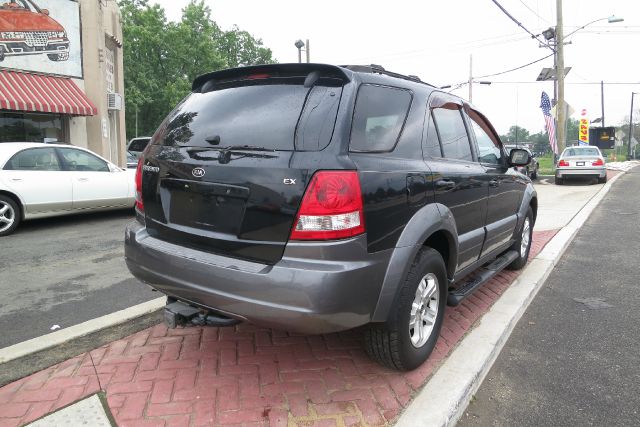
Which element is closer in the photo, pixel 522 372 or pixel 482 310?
pixel 522 372

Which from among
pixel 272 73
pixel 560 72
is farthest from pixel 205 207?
pixel 560 72

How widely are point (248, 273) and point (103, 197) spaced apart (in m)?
6.95

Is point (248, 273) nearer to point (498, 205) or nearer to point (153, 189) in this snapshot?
point (153, 189)

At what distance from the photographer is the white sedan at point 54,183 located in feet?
23.5

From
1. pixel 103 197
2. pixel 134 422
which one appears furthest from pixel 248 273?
pixel 103 197

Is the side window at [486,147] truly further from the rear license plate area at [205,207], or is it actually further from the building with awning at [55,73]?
the building with awning at [55,73]

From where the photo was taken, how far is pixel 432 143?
10.3 ft

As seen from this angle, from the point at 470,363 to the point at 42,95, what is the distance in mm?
13964

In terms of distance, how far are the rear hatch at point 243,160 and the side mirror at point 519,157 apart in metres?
2.43

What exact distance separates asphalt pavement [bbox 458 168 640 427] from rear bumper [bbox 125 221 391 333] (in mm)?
956

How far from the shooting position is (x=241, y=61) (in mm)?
49062

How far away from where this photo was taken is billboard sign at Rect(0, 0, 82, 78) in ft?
41.7

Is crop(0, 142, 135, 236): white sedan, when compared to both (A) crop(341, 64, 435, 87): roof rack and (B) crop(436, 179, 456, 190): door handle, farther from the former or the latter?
(B) crop(436, 179, 456, 190): door handle

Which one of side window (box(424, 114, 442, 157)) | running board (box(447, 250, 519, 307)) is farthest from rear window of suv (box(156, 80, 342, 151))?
running board (box(447, 250, 519, 307))
